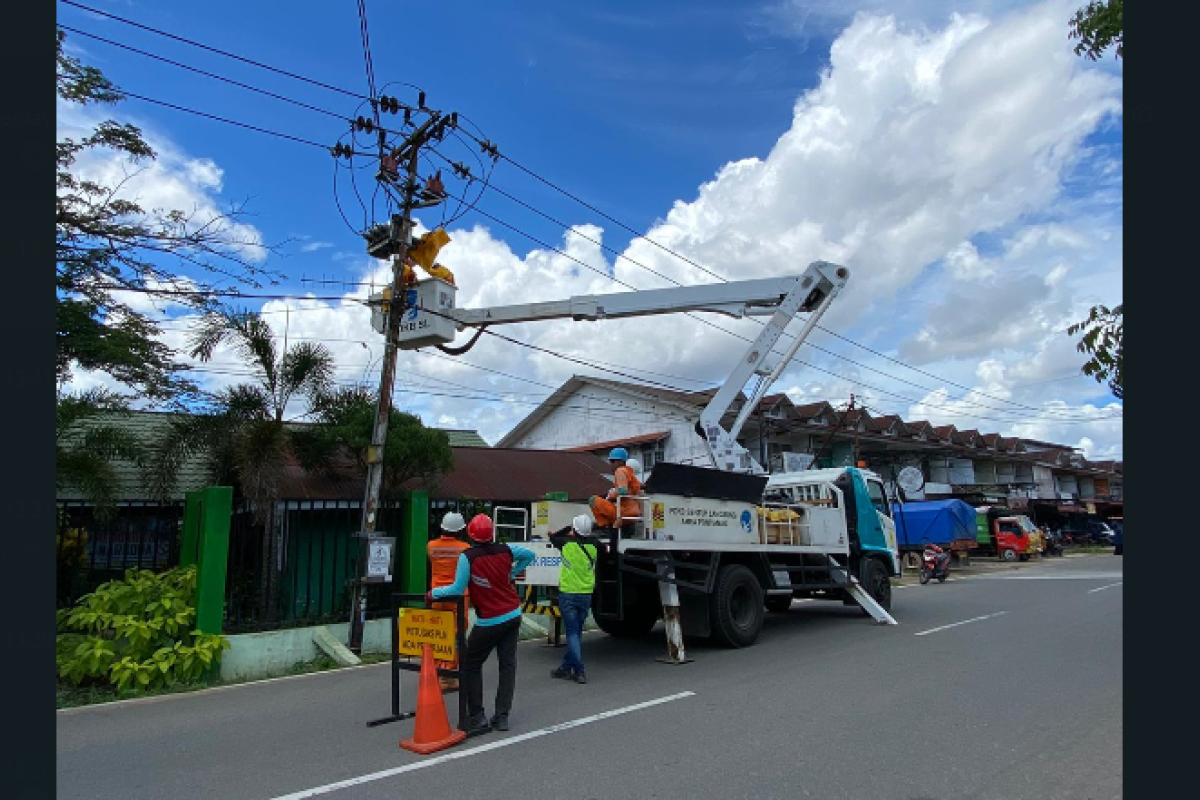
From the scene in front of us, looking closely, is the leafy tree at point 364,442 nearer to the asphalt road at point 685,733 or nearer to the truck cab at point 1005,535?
the asphalt road at point 685,733

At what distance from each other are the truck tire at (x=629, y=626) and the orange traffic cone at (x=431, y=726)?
16.2 feet

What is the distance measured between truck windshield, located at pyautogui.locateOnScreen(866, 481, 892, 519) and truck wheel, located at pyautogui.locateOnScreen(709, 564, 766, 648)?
14.5 feet

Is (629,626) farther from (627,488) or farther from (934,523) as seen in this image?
(934,523)

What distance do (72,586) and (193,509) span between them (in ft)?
5.68

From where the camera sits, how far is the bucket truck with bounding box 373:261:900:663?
8.95m

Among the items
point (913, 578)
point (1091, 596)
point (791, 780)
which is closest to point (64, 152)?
point (791, 780)

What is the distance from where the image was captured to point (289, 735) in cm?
615

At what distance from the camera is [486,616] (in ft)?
20.0

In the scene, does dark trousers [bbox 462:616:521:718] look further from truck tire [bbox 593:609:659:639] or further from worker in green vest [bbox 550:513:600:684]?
truck tire [bbox 593:609:659:639]

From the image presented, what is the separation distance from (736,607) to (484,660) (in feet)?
15.5

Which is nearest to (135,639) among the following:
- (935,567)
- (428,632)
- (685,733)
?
(428,632)

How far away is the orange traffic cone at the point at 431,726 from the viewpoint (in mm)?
5547

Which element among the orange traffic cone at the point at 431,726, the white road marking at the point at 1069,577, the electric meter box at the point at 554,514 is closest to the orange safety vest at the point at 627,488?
the electric meter box at the point at 554,514

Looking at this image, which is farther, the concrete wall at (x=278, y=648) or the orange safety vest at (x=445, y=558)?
the concrete wall at (x=278, y=648)
